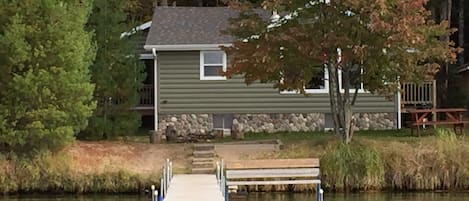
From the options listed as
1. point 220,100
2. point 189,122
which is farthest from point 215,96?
point 189,122

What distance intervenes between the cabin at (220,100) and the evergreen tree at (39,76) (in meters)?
6.40

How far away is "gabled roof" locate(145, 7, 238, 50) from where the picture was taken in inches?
1136

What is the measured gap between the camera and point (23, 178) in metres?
21.3

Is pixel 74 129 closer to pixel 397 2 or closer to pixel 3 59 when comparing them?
pixel 3 59

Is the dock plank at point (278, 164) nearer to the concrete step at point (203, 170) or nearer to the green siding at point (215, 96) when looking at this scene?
the concrete step at point (203, 170)

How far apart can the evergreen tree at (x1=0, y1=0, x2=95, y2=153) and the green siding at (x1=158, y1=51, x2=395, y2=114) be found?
6.57 meters

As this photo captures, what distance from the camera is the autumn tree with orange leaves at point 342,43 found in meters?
21.5

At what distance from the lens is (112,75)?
27172mm

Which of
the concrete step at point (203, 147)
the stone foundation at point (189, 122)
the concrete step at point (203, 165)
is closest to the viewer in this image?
the concrete step at point (203, 165)

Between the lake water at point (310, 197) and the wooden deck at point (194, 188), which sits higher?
the wooden deck at point (194, 188)

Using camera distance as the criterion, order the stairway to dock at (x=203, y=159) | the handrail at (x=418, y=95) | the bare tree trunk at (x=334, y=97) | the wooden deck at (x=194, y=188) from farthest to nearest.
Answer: the handrail at (x=418, y=95), the bare tree trunk at (x=334, y=97), the stairway to dock at (x=203, y=159), the wooden deck at (x=194, y=188)

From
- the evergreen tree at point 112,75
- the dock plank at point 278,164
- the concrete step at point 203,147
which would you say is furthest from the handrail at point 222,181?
the evergreen tree at point 112,75

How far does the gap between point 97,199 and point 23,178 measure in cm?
261

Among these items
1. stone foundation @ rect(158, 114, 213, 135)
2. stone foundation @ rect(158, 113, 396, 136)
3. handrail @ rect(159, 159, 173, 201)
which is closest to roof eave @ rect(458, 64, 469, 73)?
stone foundation @ rect(158, 113, 396, 136)
